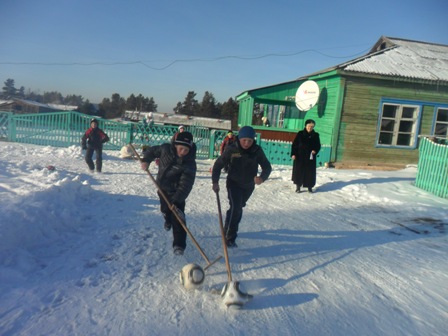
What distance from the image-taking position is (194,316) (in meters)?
2.59

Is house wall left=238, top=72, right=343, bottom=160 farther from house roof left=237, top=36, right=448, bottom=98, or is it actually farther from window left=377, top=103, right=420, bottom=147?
window left=377, top=103, right=420, bottom=147

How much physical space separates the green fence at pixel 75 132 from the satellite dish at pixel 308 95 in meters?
3.60

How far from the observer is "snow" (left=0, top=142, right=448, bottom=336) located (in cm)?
255

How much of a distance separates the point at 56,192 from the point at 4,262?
85.2 inches

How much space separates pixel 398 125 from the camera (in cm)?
1245

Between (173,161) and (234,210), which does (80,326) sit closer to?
(173,161)

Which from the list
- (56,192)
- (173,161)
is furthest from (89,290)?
(56,192)

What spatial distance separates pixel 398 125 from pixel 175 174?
11.7 meters

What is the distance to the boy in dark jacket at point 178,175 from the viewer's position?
3.66 metres

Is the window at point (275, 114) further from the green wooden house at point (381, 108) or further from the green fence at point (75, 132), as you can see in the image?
the green wooden house at point (381, 108)

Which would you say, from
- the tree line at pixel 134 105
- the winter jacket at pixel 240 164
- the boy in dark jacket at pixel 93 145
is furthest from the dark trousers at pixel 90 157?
the tree line at pixel 134 105

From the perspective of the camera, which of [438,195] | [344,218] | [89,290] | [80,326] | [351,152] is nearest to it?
[80,326]

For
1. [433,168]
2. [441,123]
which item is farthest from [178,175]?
[441,123]

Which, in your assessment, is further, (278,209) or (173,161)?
(278,209)
